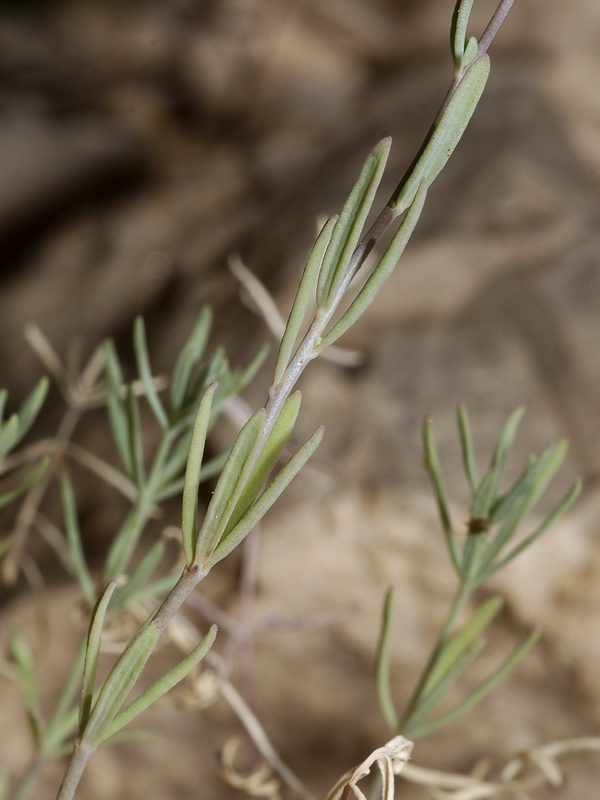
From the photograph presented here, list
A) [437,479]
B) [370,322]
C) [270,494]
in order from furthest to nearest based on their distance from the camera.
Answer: [370,322]
[437,479]
[270,494]

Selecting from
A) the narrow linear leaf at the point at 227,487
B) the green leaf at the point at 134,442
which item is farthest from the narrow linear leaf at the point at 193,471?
the green leaf at the point at 134,442

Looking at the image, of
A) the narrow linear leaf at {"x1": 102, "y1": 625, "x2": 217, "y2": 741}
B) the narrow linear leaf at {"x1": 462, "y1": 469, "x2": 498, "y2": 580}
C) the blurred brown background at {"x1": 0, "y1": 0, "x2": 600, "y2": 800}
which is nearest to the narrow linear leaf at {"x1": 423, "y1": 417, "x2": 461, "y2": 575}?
the narrow linear leaf at {"x1": 462, "y1": 469, "x2": 498, "y2": 580}

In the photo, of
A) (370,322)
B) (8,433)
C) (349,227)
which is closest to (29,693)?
(8,433)

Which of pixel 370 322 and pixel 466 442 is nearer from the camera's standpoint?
pixel 466 442

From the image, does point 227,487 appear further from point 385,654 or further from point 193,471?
point 385,654

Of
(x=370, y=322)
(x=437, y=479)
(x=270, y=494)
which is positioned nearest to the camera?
(x=270, y=494)

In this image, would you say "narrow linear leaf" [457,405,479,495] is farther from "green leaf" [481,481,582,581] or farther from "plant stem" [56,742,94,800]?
"plant stem" [56,742,94,800]

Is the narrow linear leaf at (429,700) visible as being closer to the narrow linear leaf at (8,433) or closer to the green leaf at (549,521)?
the green leaf at (549,521)

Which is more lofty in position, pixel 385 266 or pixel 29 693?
pixel 385 266
